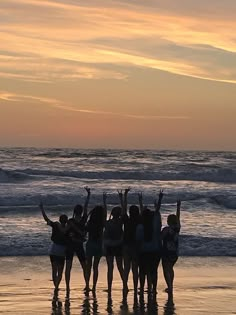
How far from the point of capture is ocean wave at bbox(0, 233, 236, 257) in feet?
60.3

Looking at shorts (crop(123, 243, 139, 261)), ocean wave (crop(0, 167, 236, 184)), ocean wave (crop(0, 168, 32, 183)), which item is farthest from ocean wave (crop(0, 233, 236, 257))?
ocean wave (crop(0, 167, 236, 184))

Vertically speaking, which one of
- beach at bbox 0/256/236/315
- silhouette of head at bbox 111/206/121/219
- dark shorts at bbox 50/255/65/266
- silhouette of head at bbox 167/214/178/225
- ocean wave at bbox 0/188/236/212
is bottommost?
beach at bbox 0/256/236/315

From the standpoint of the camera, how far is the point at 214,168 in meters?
57.9

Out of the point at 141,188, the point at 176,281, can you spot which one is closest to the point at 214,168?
the point at 141,188

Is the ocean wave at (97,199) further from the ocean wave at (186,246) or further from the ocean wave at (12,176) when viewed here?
the ocean wave at (186,246)

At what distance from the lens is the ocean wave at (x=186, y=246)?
723 inches

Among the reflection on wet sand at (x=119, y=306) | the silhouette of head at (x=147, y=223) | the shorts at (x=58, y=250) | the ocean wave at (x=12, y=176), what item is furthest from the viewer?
the ocean wave at (x=12, y=176)

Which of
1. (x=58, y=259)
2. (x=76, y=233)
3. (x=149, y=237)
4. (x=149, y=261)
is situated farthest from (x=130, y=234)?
(x=58, y=259)

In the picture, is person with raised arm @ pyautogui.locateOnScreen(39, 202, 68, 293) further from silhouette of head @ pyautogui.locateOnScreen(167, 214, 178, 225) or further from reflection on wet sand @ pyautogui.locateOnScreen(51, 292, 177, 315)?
silhouette of head @ pyautogui.locateOnScreen(167, 214, 178, 225)

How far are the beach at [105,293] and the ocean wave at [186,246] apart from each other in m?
1.08

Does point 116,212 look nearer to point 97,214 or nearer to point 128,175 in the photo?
point 97,214

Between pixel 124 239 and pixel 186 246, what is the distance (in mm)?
7104

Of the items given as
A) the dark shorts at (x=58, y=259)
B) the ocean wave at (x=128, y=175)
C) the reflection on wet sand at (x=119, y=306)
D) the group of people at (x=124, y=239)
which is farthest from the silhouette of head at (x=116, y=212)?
the ocean wave at (x=128, y=175)

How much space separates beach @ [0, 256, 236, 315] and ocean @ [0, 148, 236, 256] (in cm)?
224
